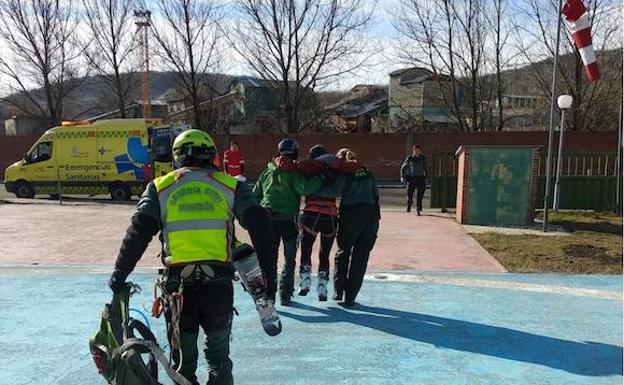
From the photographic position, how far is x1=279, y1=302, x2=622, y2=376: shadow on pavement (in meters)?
4.64

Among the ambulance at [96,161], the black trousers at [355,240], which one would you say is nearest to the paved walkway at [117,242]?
the black trousers at [355,240]

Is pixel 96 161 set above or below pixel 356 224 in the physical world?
above

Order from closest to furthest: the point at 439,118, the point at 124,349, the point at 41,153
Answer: the point at 124,349 < the point at 41,153 < the point at 439,118

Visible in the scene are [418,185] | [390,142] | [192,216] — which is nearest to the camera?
[192,216]

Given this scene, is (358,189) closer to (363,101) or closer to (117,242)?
(117,242)

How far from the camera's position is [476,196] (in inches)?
470

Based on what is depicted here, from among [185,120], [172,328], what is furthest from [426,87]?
[172,328]

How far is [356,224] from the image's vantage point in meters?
6.08

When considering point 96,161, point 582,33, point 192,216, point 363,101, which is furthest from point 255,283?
point 363,101

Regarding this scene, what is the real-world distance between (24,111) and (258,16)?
1888cm

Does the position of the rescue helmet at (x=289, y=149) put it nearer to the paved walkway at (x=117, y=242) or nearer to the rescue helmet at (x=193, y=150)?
the rescue helmet at (x=193, y=150)

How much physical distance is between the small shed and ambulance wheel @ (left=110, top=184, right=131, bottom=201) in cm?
1134

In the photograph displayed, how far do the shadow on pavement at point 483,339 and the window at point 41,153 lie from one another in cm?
1573

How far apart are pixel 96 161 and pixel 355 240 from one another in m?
14.6
